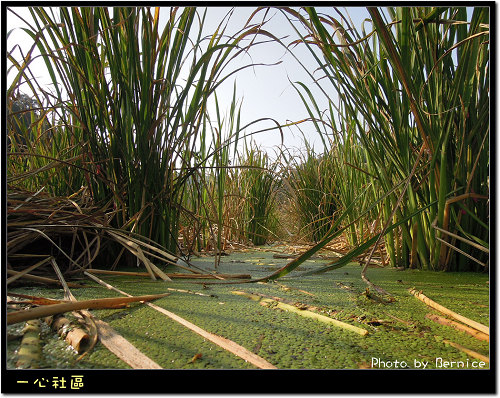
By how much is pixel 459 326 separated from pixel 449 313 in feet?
0.19

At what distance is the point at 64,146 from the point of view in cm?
136

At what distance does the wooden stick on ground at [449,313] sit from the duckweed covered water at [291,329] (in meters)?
0.02

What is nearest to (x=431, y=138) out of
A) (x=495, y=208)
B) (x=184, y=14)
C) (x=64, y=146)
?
(x=495, y=208)

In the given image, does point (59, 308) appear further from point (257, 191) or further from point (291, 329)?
point (257, 191)

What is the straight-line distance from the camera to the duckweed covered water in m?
0.42

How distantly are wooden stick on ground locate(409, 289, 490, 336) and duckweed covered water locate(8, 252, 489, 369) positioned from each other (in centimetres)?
2

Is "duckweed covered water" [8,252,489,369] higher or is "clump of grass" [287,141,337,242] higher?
"clump of grass" [287,141,337,242]

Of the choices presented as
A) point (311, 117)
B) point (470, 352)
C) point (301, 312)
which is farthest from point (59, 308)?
point (311, 117)

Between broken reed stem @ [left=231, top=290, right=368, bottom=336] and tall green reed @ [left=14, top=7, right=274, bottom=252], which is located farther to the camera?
tall green reed @ [left=14, top=7, right=274, bottom=252]

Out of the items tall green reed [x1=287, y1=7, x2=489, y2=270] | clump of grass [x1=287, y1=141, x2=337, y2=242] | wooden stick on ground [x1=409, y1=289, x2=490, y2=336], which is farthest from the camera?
clump of grass [x1=287, y1=141, x2=337, y2=242]

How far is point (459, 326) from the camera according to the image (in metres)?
0.52

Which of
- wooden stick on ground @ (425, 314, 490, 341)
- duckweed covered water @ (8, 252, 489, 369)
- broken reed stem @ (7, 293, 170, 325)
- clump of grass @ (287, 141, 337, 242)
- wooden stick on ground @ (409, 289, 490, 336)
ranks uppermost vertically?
clump of grass @ (287, 141, 337, 242)

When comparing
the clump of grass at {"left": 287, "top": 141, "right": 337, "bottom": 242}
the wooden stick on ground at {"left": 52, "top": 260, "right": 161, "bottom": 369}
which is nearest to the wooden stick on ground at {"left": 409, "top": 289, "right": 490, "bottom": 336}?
the wooden stick on ground at {"left": 52, "top": 260, "right": 161, "bottom": 369}

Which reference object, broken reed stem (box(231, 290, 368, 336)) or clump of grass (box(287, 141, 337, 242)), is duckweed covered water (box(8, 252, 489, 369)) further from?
clump of grass (box(287, 141, 337, 242))
